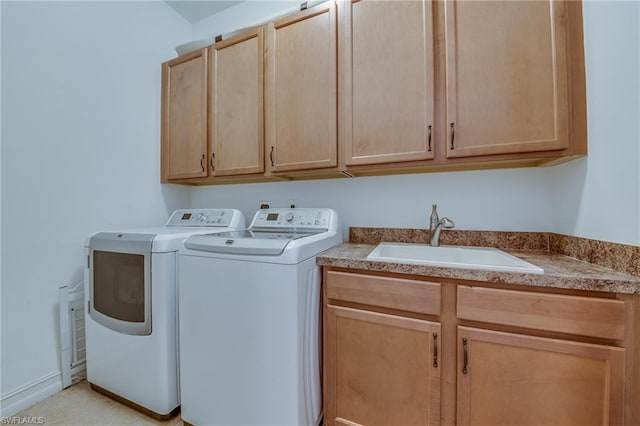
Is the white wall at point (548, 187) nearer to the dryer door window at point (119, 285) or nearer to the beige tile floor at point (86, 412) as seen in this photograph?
the dryer door window at point (119, 285)

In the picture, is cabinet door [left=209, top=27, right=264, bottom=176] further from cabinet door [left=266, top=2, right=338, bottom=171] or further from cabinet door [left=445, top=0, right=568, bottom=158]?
cabinet door [left=445, top=0, right=568, bottom=158]

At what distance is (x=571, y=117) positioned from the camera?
44.9 inches

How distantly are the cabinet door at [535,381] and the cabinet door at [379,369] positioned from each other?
4.7 inches

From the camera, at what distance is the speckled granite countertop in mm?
853

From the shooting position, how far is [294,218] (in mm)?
1755

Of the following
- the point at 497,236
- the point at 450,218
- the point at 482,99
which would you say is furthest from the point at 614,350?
the point at 482,99

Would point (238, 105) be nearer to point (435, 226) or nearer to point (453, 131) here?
point (453, 131)

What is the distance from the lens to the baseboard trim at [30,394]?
1.38 metres

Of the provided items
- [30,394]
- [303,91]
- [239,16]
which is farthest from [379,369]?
[239,16]

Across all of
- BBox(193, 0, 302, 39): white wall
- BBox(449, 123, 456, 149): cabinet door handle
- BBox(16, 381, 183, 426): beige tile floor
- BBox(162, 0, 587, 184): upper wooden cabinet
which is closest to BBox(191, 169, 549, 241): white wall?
BBox(162, 0, 587, 184): upper wooden cabinet

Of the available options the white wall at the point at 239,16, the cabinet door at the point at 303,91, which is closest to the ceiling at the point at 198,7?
the white wall at the point at 239,16

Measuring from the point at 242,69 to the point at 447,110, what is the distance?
1.34m

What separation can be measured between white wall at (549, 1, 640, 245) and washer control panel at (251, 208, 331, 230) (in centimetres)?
120

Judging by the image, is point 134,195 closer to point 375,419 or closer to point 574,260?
point 375,419
